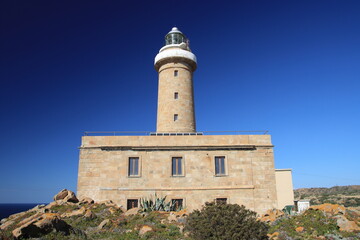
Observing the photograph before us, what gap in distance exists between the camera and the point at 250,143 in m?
16.7

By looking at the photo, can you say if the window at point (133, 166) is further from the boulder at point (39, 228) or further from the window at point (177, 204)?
the boulder at point (39, 228)

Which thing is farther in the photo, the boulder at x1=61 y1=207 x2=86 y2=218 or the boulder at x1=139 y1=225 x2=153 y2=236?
the boulder at x1=61 y1=207 x2=86 y2=218

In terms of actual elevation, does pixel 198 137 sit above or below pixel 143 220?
above

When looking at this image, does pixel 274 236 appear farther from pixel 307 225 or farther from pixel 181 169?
pixel 181 169

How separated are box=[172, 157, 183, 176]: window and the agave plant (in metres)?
1.68

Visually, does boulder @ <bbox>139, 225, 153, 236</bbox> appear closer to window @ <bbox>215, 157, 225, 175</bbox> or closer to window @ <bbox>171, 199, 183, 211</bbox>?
window @ <bbox>171, 199, 183, 211</bbox>

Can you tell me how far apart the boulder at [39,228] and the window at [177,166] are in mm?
7236

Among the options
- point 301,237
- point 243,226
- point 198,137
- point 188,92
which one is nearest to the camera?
point 243,226

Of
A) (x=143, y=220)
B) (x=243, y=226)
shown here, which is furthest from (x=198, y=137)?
(x=243, y=226)

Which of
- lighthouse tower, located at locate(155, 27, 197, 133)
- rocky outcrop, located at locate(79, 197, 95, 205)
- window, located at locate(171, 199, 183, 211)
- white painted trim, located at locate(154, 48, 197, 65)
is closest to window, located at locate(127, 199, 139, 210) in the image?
rocky outcrop, located at locate(79, 197, 95, 205)

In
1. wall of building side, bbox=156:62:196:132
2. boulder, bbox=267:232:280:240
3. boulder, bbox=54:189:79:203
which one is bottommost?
boulder, bbox=267:232:280:240

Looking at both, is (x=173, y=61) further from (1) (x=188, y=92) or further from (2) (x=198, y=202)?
(2) (x=198, y=202)

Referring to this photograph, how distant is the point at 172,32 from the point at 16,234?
17.9 m

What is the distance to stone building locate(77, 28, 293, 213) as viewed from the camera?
15570 millimetres
